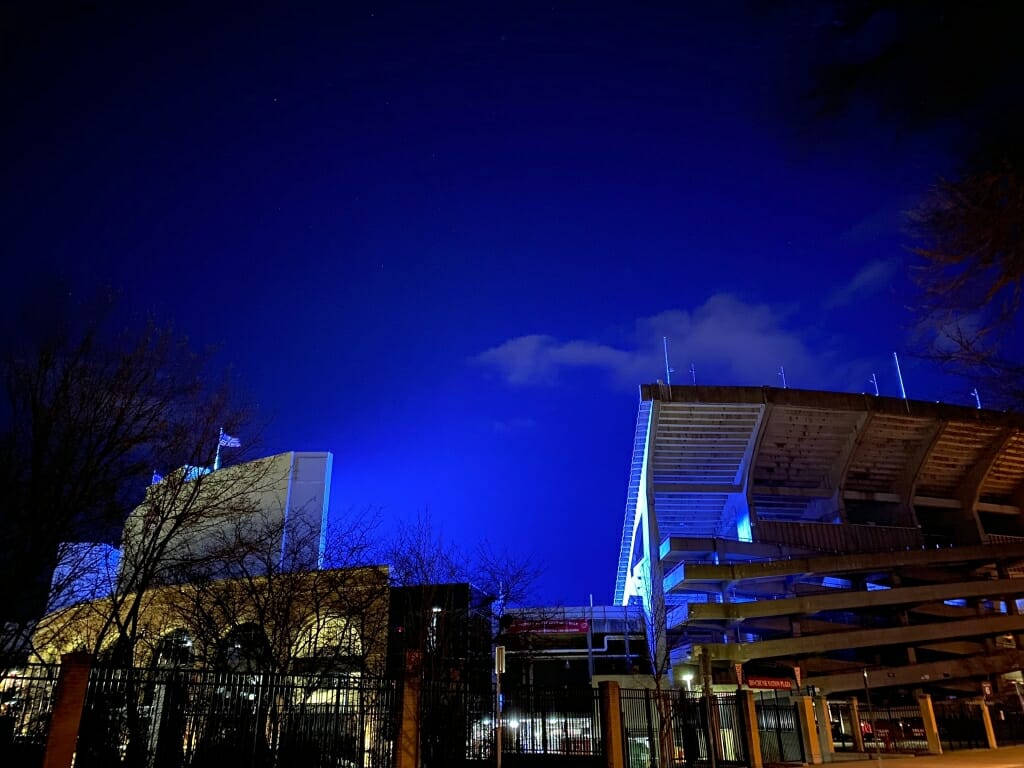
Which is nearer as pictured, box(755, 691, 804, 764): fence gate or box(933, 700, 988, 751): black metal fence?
box(755, 691, 804, 764): fence gate

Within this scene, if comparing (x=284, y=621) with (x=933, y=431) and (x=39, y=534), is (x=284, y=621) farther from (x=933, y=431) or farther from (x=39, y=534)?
(x=933, y=431)

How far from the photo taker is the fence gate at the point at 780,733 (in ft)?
90.7

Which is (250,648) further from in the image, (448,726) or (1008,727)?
(1008,727)

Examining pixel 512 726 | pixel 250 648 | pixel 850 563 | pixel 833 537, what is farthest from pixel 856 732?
pixel 833 537

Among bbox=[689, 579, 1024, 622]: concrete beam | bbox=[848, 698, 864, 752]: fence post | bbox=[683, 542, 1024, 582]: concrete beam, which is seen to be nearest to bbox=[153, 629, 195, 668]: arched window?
bbox=[848, 698, 864, 752]: fence post

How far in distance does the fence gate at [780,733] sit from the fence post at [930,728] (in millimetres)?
9006

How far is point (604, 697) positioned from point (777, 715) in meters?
11.6

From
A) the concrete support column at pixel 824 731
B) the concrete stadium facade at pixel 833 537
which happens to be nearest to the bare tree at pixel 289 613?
the concrete support column at pixel 824 731

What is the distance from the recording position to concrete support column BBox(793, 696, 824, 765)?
92.5 ft

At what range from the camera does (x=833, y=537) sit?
63938mm

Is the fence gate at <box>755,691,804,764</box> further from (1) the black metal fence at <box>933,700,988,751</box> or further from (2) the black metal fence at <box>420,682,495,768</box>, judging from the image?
(2) the black metal fence at <box>420,682,495,768</box>

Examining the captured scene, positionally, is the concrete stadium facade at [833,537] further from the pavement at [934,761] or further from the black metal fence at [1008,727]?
the pavement at [934,761]

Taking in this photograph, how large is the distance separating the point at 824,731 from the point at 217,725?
84.6ft

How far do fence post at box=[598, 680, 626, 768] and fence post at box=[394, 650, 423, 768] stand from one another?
529cm
